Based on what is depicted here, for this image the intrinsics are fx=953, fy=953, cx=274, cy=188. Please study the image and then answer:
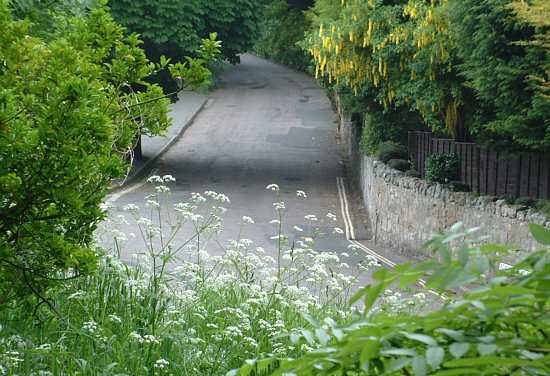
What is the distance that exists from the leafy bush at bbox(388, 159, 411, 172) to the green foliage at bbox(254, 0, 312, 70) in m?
9.23

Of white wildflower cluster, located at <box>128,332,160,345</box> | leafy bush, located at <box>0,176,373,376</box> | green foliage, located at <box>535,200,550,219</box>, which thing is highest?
white wildflower cluster, located at <box>128,332,160,345</box>

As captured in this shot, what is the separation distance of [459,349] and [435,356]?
0.07 meters

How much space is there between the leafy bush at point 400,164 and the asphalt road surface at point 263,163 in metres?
1.91

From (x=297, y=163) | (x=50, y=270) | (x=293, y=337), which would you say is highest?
(x=293, y=337)

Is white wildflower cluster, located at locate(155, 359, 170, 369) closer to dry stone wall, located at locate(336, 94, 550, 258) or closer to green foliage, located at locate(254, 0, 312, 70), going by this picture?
dry stone wall, located at locate(336, 94, 550, 258)

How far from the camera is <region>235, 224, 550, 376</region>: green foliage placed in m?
2.33

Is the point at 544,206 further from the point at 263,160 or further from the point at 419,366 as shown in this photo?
the point at 263,160

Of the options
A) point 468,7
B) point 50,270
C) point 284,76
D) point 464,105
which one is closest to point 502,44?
point 468,7

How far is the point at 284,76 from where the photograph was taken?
65.6 m

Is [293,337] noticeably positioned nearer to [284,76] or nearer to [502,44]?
[502,44]

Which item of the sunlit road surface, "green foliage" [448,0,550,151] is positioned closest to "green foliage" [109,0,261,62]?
the sunlit road surface

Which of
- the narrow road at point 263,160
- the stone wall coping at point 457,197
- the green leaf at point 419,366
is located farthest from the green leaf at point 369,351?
the stone wall coping at point 457,197

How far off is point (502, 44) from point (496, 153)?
393 centimetres

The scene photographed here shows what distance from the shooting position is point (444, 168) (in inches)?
834
